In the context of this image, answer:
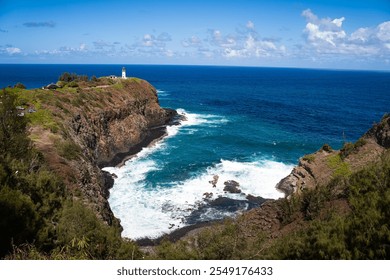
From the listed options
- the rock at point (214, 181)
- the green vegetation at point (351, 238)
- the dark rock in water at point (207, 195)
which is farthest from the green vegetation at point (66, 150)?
the green vegetation at point (351, 238)

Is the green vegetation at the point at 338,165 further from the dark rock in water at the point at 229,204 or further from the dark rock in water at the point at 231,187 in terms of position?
the dark rock in water at the point at 231,187

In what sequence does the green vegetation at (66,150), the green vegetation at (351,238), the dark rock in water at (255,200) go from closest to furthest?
the green vegetation at (351,238) → the green vegetation at (66,150) → the dark rock in water at (255,200)

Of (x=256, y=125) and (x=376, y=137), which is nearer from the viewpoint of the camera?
(x=376, y=137)

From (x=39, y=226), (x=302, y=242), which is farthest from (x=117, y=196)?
(x=302, y=242)

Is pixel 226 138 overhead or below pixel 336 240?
below

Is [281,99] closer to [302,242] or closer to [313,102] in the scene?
[313,102]
